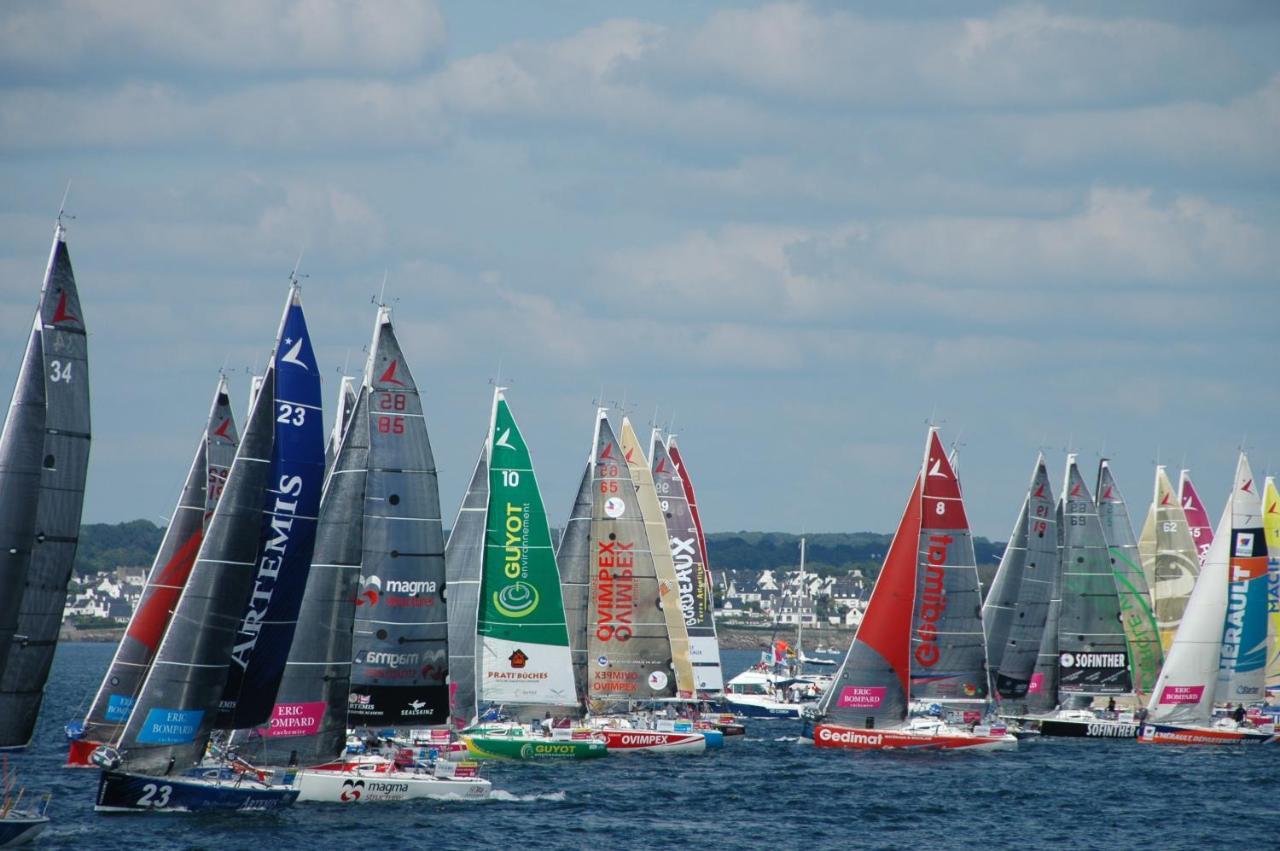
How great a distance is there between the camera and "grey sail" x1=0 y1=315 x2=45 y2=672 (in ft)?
114

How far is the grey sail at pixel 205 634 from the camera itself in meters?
38.9

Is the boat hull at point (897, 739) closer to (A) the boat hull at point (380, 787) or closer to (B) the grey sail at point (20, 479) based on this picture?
(A) the boat hull at point (380, 787)

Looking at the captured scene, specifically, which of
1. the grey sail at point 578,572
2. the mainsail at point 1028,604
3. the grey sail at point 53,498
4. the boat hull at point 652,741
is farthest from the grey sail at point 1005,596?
the grey sail at point 53,498

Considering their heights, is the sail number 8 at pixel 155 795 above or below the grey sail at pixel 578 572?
below

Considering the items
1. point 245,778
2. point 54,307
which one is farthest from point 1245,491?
point 54,307

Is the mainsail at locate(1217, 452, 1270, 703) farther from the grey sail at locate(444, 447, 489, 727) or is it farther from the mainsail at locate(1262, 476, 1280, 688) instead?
the grey sail at locate(444, 447, 489, 727)

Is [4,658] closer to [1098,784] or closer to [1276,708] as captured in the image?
[1098,784]

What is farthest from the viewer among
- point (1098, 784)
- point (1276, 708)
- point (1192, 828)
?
point (1276, 708)

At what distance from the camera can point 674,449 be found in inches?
2995

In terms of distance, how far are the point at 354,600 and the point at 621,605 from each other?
19.2 m

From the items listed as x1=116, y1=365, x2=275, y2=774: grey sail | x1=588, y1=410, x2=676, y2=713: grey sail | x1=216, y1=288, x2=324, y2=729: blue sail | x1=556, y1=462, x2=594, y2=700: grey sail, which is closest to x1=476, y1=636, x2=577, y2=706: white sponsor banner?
x1=556, y1=462, x2=594, y2=700: grey sail

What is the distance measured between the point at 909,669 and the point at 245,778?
2692cm

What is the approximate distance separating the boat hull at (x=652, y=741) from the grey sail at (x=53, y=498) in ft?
83.9

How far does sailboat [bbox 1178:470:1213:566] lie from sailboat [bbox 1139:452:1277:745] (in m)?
16.3
